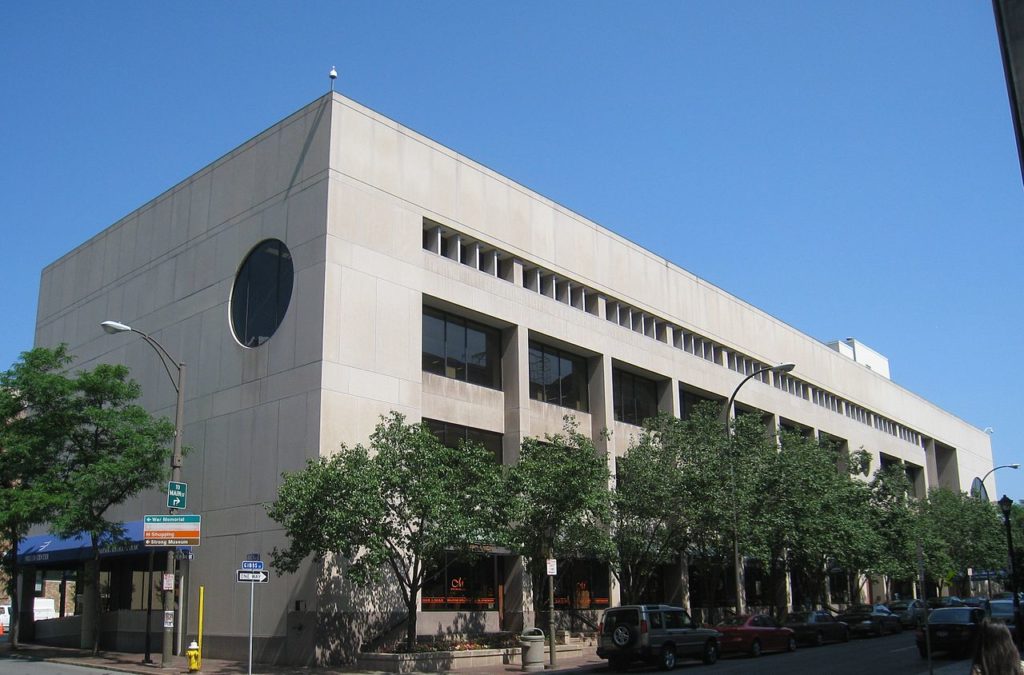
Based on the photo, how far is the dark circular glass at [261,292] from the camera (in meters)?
31.7

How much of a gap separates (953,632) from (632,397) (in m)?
18.6

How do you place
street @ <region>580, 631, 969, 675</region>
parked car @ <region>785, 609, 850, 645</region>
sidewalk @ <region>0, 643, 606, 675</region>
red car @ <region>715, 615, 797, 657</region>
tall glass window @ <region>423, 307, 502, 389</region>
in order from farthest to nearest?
parked car @ <region>785, 609, 850, 645</region> → tall glass window @ <region>423, 307, 502, 389</region> → red car @ <region>715, 615, 797, 657</region> → sidewalk @ <region>0, 643, 606, 675</region> → street @ <region>580, 631, 969, 675</region>

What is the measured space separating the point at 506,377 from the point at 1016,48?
2419 centimetres

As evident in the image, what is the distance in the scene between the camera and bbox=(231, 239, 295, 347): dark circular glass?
104ft

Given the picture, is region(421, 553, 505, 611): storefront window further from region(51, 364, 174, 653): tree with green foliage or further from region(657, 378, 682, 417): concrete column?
region(657, 378, 682, 417): concrete column

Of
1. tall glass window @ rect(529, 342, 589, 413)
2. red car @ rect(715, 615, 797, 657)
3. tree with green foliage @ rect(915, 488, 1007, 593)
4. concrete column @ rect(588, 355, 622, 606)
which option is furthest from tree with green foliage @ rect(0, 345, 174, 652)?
tree with green foliage @ rect(915, 488, 1007, 593)

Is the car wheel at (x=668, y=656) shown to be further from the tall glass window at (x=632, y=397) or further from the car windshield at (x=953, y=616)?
the tall glass window at (x=632, y=397)

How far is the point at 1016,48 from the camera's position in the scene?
48.2 feet

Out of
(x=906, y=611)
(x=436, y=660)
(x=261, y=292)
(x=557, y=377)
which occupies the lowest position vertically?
→ (x=906, y=611)

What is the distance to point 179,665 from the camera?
27672mm

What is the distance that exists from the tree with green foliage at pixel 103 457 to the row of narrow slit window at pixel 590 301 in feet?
39.2

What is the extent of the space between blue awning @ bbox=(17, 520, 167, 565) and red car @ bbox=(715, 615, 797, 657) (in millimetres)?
20158

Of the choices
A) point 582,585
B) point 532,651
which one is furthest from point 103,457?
point 582,585

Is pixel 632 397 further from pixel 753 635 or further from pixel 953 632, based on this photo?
pixel 953 632
